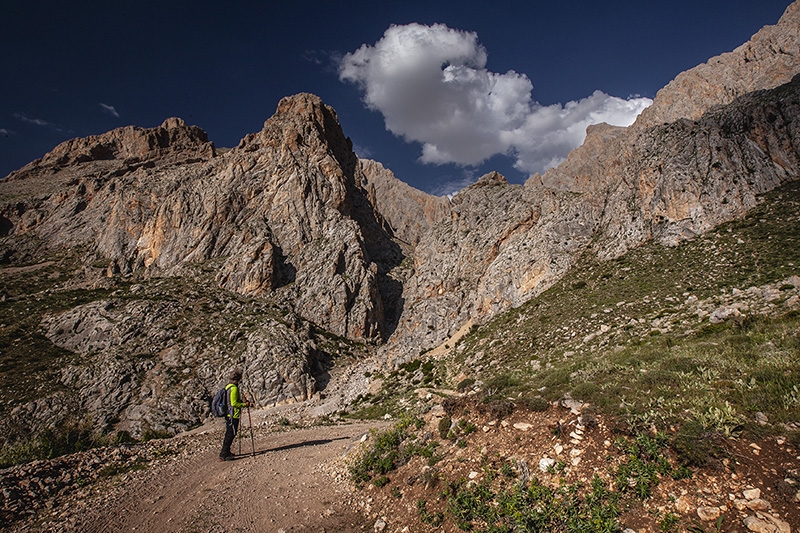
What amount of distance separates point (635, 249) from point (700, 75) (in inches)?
3379

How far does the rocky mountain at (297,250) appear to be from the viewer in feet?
120

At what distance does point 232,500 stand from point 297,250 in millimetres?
61791

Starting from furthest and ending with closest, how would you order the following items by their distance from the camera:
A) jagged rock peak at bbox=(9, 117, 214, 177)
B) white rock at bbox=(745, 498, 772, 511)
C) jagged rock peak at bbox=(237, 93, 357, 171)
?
1. jagged rock peak at bbox=(9, 117, 214, 177)
2. jagged rock peak at bbox=(237, 93, 357, 171)
3. white rock at bbox=(745, 498, 772, 511)

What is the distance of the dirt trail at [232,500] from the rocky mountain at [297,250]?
30739 mm

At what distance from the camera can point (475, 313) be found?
1865 inches

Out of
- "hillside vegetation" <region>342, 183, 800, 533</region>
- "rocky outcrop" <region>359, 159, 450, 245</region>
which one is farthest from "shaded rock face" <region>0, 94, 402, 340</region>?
"hillside vegetation" <region>342, 183, 800, 533</region>

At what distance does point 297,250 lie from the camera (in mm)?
68438

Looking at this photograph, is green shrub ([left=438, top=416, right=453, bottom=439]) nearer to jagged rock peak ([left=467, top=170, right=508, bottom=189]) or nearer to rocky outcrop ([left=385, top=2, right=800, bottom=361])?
rocky outcrop ([left=385, top=2, right=800, bottom=361])

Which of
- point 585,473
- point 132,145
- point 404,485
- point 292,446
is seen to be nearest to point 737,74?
point 585,473

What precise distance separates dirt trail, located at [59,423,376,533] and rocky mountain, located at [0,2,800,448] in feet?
101

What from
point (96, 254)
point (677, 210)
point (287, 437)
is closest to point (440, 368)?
point (287, 437)

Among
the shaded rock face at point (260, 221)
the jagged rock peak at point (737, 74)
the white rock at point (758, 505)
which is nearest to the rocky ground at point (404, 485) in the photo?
the white rock at point (758, 505)

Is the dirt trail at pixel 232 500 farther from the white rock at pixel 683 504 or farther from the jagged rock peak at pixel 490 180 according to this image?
the jagged rock peak at pixel 490 180

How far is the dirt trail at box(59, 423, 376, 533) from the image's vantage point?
327 inches
